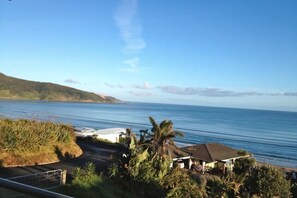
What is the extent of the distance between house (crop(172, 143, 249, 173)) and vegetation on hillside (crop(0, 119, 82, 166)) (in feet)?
35.0

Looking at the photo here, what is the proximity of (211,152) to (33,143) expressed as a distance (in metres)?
16.7

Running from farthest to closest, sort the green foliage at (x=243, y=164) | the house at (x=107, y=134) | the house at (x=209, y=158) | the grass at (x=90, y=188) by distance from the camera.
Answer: the house at (x=107, y=134), the house at (x=209, y=158), the green foliage at (x=243, y=164), the grass at (x=90, y=188)

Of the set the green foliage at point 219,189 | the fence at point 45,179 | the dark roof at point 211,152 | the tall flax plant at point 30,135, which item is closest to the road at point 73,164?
the fence at point 45,179

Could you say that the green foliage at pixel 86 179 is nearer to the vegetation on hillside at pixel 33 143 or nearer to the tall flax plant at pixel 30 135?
the vegetation on hillside at pixel 33 143

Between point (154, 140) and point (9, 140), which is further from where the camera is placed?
point (154, 140)

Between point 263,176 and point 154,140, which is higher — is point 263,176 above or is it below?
below

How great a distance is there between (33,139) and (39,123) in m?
3.67

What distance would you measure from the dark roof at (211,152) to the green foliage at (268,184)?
7.83m

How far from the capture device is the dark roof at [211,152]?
100ft

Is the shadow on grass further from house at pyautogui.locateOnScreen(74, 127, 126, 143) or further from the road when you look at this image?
house at pyautogui.locateOnScreen(74, 127, 126, 143)

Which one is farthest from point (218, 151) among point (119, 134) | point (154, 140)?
point (119, 134)

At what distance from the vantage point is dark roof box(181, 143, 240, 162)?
3052 centimetres

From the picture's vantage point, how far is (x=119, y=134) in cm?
4075

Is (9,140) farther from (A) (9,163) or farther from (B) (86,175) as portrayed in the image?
(B) (86,175)
